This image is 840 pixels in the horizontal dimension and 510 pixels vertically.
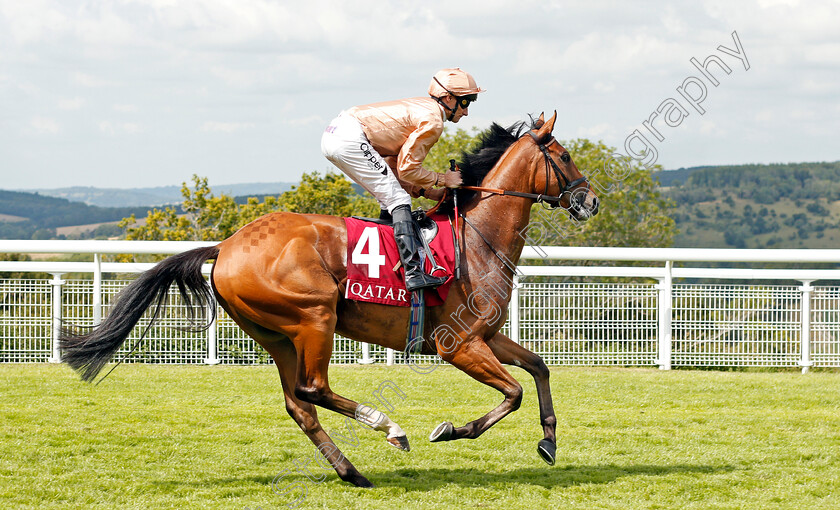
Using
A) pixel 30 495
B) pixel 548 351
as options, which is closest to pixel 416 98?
pixel 30 495

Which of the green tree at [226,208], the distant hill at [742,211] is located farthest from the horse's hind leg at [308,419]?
the distant hill at [742,211]

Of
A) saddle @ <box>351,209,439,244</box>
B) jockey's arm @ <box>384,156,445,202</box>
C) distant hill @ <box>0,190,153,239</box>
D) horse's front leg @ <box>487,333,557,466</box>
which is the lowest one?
horse's front leg @ <box>487,333,557,466</box>

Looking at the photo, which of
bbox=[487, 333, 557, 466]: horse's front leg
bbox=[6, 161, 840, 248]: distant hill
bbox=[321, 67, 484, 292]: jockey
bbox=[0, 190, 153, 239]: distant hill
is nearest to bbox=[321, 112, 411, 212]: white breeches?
bbox=[321, 67, 484, 292]: jockey

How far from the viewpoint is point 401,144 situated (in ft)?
14.7

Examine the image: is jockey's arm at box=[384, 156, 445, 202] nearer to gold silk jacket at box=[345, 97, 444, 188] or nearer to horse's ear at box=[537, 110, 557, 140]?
gold silk jacket at box=[345, 97, 444, 188]

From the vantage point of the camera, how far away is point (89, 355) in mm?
4277

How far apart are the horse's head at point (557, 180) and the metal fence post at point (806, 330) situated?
14.0 feet

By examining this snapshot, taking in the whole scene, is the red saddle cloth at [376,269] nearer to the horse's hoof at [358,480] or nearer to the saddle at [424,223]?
the saddle at [424,223]

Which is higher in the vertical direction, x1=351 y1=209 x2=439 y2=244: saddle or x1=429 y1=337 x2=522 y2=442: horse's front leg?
x1=351 y1=209 x2=439 y2=244: saddle

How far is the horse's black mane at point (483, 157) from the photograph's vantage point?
4770 mm

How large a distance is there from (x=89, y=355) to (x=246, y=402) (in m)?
2.21

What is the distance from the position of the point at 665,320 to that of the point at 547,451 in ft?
13.3

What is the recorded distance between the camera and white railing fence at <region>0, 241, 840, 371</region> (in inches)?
315

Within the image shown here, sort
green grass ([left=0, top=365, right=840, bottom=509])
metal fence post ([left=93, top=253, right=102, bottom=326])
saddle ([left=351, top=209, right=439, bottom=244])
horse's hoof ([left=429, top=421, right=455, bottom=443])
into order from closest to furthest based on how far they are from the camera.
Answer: green grass ([left=0, top=365, right=840, bottom=509])
horse's hoof ([left=429, top=421, right=455, bottom=443])
saddle ([left=351, top=209, right=439, bottom=244])
metal fence post ([left=93, top=253, right=102, bottom=326])
